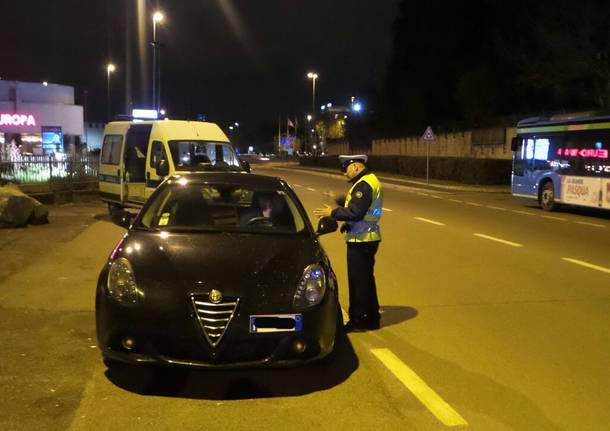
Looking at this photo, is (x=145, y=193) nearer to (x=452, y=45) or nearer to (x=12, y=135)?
(x=452, y=45)

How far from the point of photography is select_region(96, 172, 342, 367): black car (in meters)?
4.52

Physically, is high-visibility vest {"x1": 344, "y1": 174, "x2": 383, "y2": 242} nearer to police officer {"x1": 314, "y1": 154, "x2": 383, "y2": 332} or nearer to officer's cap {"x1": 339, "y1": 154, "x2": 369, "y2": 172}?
police officer {"x1": 314, "y1": 154, "x2": 383, "y2": 332}

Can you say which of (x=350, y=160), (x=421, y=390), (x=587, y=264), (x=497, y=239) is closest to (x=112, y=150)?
(x=497, y=239)

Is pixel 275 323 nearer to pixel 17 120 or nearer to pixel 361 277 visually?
pixel 361 277

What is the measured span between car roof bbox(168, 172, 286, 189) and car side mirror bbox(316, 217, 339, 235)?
1.76 ft

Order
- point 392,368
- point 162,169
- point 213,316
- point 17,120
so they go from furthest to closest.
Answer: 1. point 17,120
2. point 162,169
3. point 392,368
4. point 213,316

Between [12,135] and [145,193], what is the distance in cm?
4623

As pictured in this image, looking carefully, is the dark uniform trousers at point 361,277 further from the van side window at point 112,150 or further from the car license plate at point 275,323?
the van side window at point 112,150

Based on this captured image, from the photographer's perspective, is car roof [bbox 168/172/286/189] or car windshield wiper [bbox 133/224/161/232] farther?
car roof [bbox 168/172/286/189]

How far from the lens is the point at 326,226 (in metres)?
6.22

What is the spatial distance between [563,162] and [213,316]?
18.6m

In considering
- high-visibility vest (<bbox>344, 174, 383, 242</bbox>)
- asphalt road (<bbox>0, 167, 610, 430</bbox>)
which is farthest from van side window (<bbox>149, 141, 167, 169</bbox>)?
high-visibility vest (<bbox>344, 174, 383, 242</bbox>)

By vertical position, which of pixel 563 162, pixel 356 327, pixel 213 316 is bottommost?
pixel 356 327

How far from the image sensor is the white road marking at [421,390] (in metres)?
4.37
